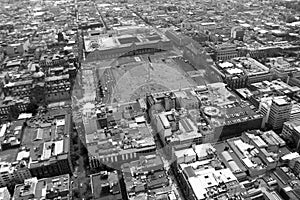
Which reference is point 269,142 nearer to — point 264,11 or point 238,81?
point 238,81

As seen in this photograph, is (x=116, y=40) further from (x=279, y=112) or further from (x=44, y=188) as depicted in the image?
(x=44, y=188)

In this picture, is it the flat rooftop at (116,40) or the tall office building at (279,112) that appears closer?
the tall office building at (279,112)

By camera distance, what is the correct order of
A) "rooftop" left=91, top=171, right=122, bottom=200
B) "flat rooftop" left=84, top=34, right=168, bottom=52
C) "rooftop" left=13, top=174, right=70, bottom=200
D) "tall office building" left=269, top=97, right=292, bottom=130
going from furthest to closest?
"flat rooftop" left=84, top=34, right=168, bottom=52 → "tall office building" left=269, top=97, right=292, bottom=130 → "rooftop" left=13, top=174, right=70, bottom=200 → "rooftop" left=91, top=171, right=122, bottom=200

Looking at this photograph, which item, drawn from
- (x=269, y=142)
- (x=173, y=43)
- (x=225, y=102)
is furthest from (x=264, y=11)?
(x=269, y=142)

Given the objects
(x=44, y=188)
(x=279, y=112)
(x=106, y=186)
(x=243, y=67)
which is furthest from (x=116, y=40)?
(x=106, y=186)

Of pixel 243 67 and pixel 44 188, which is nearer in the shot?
pixel 44 188

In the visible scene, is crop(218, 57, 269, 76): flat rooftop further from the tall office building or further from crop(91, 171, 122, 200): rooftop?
crop(91, 171, 122, 200): rooftop

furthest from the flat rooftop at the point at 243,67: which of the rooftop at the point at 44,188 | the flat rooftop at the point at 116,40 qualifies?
the rooftop at the point at 44,188

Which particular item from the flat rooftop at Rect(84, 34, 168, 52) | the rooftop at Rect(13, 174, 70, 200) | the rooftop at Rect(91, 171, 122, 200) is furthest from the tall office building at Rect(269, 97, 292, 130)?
the flat rooftop at Rect(84, 34, 168, 52)

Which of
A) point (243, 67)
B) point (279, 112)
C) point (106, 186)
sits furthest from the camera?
point (243, 67)

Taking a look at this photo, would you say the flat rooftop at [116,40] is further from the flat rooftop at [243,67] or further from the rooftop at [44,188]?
the rooftop at [44,188]

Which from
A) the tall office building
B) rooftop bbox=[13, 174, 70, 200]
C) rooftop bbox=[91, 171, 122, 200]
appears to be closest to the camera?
rooftop bbox=[91, 171, 122, 200]
